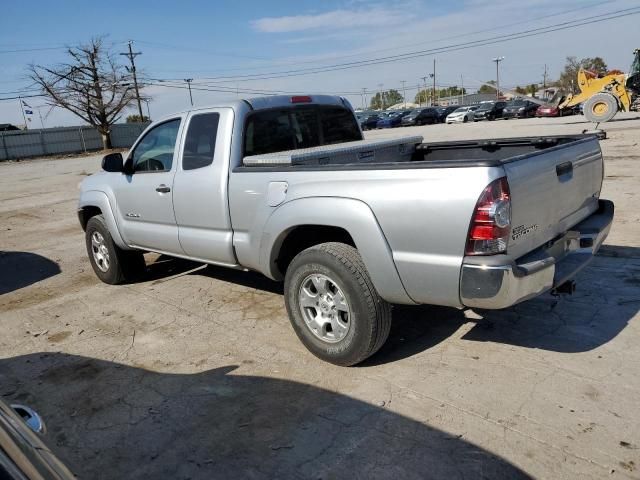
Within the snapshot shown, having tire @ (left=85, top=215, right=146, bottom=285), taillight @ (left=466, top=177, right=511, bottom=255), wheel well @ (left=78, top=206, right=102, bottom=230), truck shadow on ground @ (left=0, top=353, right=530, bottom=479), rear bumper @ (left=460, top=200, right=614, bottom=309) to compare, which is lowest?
truck shadow on ground @ (left=0, top=353, right=530, bottom=479)

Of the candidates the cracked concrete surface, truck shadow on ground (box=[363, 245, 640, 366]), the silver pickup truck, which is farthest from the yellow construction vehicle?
the silver pickup truck

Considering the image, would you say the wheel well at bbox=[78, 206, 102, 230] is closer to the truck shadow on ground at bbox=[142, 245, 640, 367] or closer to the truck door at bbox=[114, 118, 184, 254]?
the truck door at bbox=[114, 118, 184, 254]

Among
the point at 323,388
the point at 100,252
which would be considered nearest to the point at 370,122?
the point at 100,252

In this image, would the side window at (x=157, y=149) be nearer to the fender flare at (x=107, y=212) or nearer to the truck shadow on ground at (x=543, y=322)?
the fender flare at (x=107, y=212)

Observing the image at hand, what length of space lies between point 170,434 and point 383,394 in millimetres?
1302

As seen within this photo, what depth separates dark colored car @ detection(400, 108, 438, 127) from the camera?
4644 centimetres

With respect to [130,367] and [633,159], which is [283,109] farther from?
[633,159]

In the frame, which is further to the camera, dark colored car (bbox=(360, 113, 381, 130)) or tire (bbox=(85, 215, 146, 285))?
dark colored car (bbox=(360, 113, 381, 130))

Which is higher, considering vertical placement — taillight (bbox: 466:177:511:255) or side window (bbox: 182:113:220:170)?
side window (bbox: 182:113:220:170)

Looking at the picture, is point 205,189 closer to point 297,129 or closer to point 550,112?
point 297,129

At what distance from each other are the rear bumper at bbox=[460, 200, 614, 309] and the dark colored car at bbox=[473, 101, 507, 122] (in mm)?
39662

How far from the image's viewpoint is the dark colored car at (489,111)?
40.4 m

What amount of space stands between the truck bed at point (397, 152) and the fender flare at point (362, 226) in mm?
260

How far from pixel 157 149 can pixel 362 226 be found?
273cm
